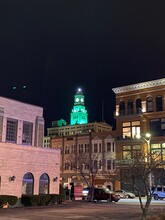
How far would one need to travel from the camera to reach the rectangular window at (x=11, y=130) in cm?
3685

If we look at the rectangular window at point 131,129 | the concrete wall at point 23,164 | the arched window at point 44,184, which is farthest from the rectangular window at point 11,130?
the rectangular window at point 131,129

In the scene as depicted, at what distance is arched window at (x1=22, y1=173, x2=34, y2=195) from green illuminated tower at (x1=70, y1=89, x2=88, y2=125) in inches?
5741

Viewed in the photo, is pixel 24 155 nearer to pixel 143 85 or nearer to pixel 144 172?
pixel 144 172

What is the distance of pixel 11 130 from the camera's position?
123 feet

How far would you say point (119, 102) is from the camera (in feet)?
234

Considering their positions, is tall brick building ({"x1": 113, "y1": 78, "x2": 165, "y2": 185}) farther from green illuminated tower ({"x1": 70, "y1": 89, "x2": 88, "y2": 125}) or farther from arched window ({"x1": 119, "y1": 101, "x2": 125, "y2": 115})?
green illuminated tower ({"x1": 70, "y1": 89, "x2": 88, "y2": 125})

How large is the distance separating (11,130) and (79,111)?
14621 cm

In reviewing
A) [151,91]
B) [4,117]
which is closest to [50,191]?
[4,117]

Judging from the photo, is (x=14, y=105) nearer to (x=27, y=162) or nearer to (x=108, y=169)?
(x=27, y=162)

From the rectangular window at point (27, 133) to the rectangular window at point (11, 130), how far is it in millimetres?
1218

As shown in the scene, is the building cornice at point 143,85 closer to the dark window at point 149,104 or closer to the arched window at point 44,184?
the dark window at point 149,104

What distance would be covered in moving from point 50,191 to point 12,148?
7.33 meters

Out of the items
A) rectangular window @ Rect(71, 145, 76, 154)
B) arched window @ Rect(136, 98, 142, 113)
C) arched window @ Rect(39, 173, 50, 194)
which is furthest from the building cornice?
arched window @ Rect(39, 173, 50, 194)

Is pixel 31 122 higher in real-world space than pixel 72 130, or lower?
lower
